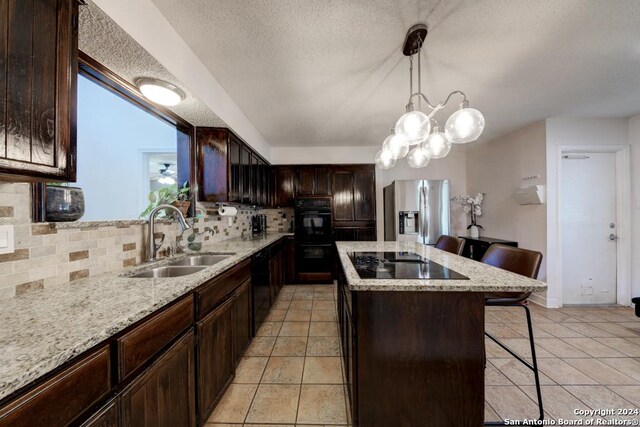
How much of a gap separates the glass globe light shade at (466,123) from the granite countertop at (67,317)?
1.70 metres

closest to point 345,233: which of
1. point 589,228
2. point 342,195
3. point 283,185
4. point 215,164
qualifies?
point 342,195

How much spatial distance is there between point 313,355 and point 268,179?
3102 millimetres

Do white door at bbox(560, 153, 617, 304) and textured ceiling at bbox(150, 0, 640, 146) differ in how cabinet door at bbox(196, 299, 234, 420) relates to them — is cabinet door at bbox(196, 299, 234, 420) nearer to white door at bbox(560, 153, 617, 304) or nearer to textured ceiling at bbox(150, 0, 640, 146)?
textured ceiling at bbox(150, 0, 640, 146)

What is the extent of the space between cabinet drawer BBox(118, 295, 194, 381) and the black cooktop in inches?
35.7

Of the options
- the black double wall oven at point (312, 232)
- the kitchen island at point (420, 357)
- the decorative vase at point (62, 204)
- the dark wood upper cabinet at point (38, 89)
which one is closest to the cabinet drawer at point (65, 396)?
the dark wood upper cabinet at point (38, 89)

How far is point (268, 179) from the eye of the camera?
14.4 ft

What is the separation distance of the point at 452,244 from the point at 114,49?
295cm

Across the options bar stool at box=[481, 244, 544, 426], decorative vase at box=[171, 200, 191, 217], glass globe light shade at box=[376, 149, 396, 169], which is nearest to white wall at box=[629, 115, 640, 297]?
bar stool at box=[481, 244, 544, 426]

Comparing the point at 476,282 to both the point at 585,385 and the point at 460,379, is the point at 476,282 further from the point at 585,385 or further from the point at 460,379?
the point at 585,385

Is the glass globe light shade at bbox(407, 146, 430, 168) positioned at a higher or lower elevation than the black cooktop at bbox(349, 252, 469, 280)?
higher

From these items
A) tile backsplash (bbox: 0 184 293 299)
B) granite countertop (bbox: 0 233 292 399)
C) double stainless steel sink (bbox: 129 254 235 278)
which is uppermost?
tile backsplash (bbox: 0 184 293 299)

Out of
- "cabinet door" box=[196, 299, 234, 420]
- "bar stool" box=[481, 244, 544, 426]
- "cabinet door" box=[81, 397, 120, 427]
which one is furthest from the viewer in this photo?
"bar stool" box=[481, 244, 544, 426]

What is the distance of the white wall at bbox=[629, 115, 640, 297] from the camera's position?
2.97m

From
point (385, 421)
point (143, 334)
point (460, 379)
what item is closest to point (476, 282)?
point (460, 379)
